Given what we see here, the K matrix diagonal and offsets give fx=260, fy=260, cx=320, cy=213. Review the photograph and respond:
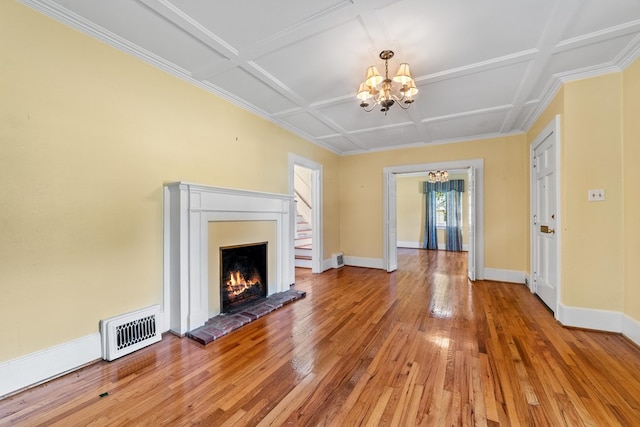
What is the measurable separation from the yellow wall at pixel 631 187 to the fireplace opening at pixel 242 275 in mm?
3880

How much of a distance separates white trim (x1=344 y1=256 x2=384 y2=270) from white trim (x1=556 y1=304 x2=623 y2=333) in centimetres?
311

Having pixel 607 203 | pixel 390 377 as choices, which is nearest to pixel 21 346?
pixel 390 377

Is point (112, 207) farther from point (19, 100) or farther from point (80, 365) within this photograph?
point (80, 365)

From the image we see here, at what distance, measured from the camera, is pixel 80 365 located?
202 cm

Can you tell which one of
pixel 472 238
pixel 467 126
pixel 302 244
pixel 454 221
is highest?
pixel 467 126

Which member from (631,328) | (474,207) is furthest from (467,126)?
(631,328)

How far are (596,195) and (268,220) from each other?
3710 mm

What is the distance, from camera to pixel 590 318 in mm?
2689

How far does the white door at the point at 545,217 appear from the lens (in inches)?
122

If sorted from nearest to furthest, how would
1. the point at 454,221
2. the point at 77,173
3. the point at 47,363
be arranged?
the point at 47,363
the point at 77,173
the point at 454,221

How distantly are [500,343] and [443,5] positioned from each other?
9.28 feet

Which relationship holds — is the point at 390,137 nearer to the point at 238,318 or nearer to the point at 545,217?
the point at 545,217

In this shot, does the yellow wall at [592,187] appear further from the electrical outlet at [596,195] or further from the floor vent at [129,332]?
the floor vent at [129,332]

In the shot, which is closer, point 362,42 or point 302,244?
point 362,42
